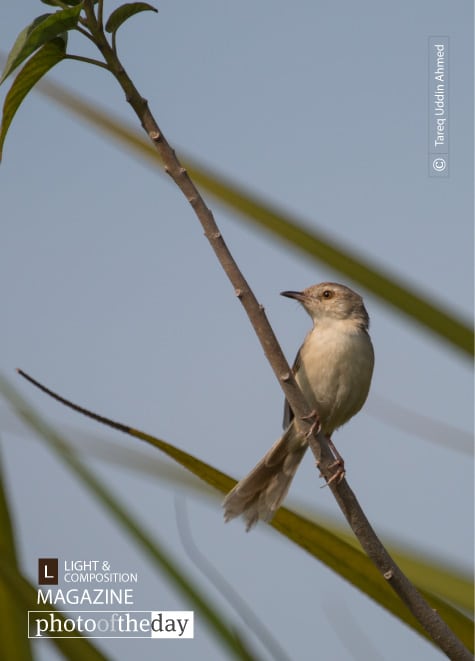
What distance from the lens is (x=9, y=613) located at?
1714 mm

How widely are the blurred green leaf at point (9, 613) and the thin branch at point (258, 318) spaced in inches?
21.2

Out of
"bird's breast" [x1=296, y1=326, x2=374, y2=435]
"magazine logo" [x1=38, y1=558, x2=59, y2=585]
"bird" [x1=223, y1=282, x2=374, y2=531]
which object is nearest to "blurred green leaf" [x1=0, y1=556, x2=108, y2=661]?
"magazine logo" [x1=38, y1=558, x2=59, y2=585]

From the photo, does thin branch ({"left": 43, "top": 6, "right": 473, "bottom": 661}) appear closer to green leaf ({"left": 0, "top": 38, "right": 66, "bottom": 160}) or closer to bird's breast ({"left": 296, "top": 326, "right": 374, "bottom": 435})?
green leaf ({"left": 0, "top": 38, "right": 66, "bottom": 160})

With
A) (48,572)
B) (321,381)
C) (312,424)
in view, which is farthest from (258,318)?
(321,381)

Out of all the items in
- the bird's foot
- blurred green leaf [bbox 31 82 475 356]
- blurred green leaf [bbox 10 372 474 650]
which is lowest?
blurred green leaf [bbox 10 372 474 650]

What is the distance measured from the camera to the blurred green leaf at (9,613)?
1521 mm

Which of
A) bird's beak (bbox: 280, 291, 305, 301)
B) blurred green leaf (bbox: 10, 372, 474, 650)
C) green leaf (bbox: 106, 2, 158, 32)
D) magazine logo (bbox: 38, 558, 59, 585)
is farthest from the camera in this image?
bird's beak (bbox: 280, 291, 305, 301)

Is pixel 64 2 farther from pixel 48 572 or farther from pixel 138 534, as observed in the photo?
pixel 48 572

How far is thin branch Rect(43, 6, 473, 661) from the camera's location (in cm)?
146

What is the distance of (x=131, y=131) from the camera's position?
2.36 m

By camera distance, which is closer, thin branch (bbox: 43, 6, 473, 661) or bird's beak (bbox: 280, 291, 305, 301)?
thin branch (bbox: 43, 6, 473, 661)

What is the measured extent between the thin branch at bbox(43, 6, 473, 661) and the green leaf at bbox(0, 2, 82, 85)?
6cm

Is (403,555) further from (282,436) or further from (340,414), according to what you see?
(340,414)

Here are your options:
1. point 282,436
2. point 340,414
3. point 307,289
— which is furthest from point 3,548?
point 307,289
